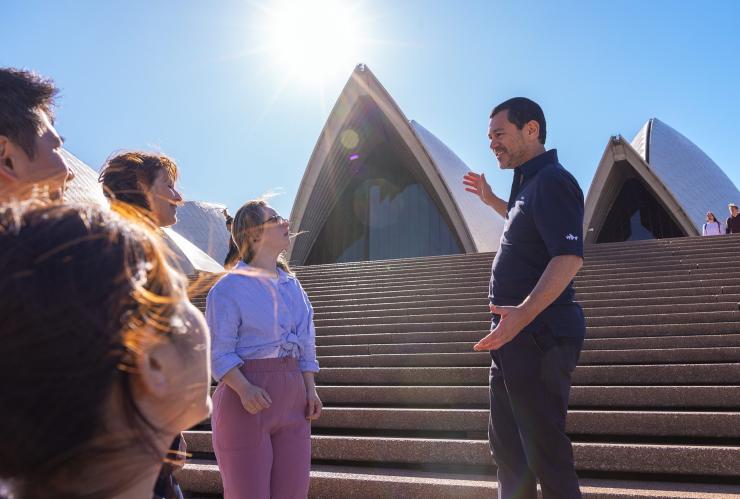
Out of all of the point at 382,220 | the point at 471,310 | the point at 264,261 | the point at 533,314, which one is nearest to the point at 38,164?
the point at 264,261

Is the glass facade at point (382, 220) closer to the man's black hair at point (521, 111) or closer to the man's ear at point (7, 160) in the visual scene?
the man's black hair at point (521, 111)

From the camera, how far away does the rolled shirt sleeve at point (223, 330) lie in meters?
2.03

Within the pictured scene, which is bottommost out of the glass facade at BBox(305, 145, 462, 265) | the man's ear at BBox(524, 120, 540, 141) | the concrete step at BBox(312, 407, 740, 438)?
the concrete step at BBox(312, 407, 740, 438)

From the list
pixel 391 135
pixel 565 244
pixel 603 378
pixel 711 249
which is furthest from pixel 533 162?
pixel 391 135

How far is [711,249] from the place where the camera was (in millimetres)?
8641

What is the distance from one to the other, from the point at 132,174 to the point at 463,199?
21.2 metres

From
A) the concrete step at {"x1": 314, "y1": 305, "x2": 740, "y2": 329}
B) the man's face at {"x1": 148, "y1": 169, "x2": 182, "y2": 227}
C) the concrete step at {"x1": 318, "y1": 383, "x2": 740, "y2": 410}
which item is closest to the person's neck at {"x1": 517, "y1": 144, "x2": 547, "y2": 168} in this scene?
the man's face at {"x1": 148, "y1": 169, "x2": 182, "y2": 227}

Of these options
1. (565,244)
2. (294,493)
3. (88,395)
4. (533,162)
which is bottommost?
(294,493)

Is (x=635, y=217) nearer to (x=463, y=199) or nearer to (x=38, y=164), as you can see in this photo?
(x=463, y=199)

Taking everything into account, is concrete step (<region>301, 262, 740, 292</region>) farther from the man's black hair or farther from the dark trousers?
the dark trousers

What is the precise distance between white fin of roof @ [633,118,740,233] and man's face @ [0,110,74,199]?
27929 millimetres

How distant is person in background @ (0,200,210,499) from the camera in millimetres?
533

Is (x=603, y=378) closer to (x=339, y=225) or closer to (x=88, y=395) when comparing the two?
(x=88, y=395)

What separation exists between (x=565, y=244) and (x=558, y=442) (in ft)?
2.31
